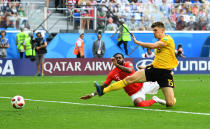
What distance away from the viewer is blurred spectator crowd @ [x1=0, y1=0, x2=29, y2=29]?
28875 mm

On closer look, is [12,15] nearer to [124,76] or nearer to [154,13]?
[154,13]

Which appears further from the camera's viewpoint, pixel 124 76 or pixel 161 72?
pixel 124 76

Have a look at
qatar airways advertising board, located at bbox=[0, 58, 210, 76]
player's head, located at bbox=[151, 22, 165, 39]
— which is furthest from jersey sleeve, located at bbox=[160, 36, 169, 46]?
qatar airways advertising board, located at bbox=[0, 58, 210, 76]

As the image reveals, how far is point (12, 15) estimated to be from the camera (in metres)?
29.1

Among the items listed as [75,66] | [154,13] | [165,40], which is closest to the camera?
[165,40]

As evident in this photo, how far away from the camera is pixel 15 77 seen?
982 inches

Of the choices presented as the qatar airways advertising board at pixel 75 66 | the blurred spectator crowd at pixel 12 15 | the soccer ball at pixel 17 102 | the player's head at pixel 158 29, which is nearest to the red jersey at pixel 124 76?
the player's head at pixel 158 29

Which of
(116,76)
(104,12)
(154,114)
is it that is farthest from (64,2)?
(154,114)

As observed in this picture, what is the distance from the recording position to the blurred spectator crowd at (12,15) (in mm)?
28875

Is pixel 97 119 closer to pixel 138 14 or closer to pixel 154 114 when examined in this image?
pixel 154 114

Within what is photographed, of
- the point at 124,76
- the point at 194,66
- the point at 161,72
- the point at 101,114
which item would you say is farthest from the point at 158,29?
the point at 194,66

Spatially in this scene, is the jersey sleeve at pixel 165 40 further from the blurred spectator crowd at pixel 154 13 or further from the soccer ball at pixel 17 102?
the blurred spectator crowd at pixel 154 13

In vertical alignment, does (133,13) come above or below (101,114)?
above

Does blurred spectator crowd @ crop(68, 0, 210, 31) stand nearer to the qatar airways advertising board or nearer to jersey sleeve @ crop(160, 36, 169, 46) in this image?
the qatar airways advertising board
